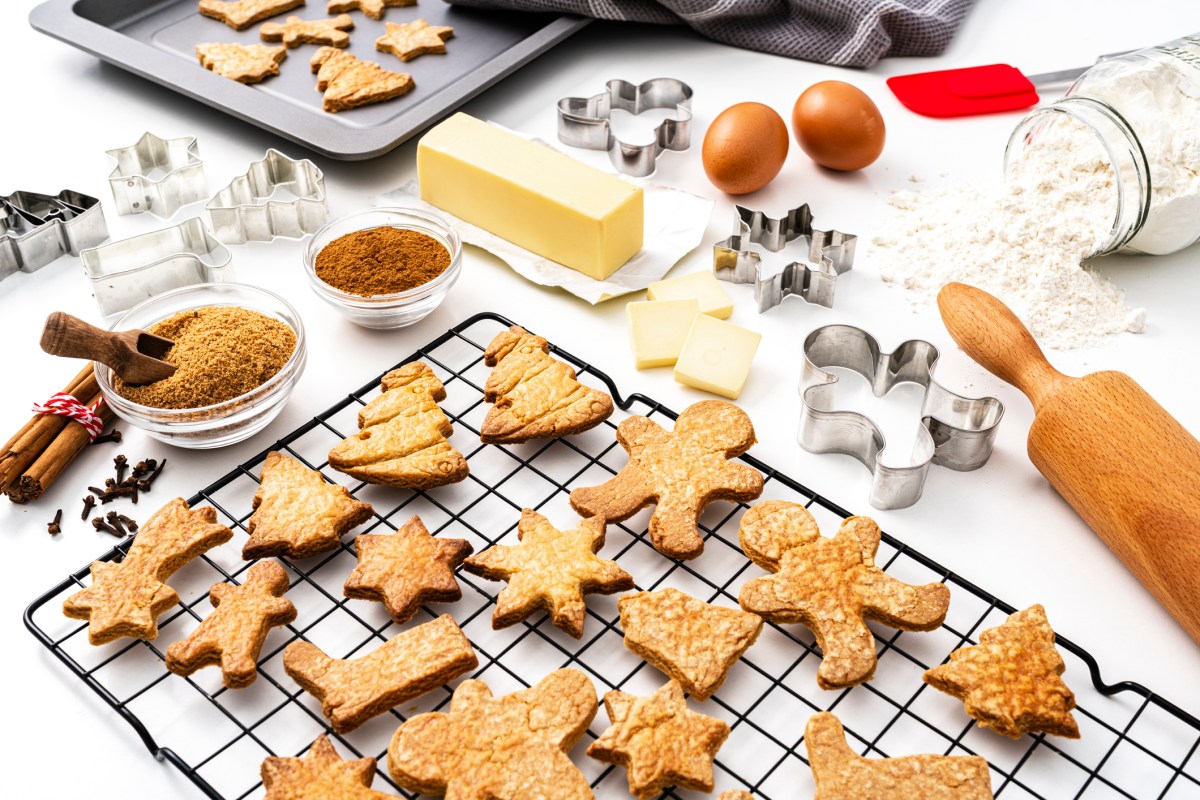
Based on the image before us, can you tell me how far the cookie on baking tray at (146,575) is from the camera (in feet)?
5.07

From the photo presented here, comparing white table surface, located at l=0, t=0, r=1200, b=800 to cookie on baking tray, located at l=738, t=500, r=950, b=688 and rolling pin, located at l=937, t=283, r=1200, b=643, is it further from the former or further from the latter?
cookie on baking tray, located at l=738, t=500, r=950, b=688

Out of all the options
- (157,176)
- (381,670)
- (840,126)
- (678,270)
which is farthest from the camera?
(157,176)

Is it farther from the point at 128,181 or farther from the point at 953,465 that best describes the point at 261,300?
the point at 953,465

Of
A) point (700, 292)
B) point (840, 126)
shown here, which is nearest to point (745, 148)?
point (840, 126)

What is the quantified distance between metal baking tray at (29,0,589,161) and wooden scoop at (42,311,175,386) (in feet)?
2.42

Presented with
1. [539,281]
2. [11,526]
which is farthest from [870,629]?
[11,526]

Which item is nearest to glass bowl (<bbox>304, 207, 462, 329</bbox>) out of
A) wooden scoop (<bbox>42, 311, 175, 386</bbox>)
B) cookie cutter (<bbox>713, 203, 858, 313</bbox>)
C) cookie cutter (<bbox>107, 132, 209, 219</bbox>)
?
wooden scoop (<bbox>42, 311, 175, 386</bbox>)

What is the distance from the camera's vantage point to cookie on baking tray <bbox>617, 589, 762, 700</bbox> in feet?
4.84

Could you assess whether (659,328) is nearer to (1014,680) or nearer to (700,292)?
(700,292)

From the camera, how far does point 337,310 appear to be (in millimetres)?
2148

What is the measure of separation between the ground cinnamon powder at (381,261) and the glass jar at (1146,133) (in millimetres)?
1233

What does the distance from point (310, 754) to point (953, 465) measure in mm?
1128

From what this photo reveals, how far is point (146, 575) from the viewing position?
5.26ft

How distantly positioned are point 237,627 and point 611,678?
1.72 feet
